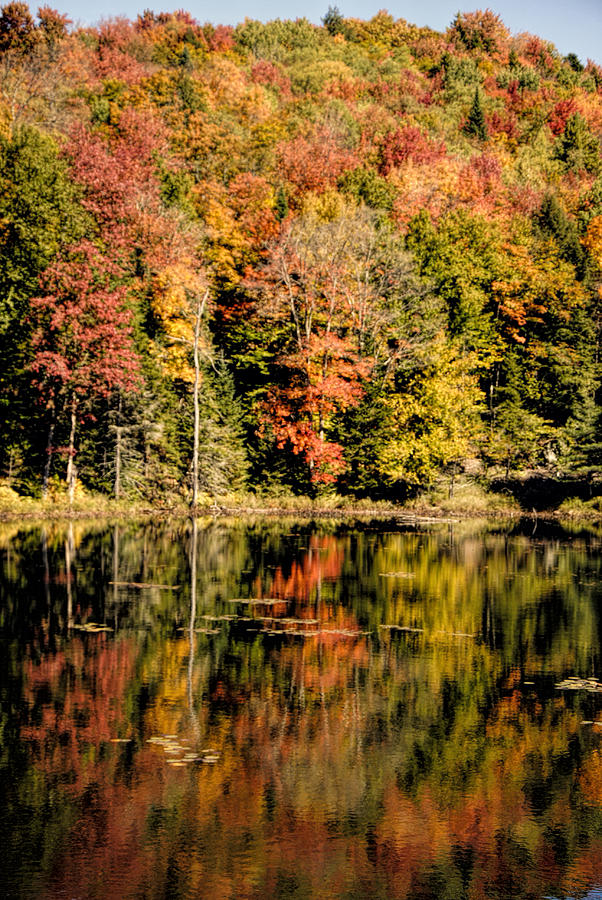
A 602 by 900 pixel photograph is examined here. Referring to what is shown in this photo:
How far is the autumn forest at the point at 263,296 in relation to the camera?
43.1 m

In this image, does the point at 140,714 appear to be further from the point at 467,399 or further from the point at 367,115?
the point at 367,115

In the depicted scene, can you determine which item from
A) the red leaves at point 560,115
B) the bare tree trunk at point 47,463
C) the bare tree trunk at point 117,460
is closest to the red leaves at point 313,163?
the bare tree trunk at point 117,460

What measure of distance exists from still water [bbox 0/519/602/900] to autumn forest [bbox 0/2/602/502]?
22593mm

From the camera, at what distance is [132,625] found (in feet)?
56.2

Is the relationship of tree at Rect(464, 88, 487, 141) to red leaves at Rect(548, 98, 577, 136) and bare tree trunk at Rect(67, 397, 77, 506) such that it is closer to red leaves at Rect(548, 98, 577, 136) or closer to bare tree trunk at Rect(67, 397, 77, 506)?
red leaves at Rect(548, 98, 577, 136)

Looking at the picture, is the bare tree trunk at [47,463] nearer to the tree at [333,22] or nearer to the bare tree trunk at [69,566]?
the bare tree trunk at [69,566]

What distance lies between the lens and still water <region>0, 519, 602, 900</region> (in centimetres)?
739

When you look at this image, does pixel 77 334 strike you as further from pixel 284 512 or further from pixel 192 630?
pixel 192 630

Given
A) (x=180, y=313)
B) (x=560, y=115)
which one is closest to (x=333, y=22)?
(x=560, y=115)

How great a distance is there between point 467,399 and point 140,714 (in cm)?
4199

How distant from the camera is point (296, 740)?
1057cm

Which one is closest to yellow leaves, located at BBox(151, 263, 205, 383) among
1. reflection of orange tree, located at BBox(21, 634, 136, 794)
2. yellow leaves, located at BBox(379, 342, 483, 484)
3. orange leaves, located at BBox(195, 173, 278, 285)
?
orange leaves, located at BBox(195, 173, 278, 285)

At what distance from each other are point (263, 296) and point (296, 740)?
42146mm

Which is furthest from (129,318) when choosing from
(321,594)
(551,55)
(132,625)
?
(551,55)
